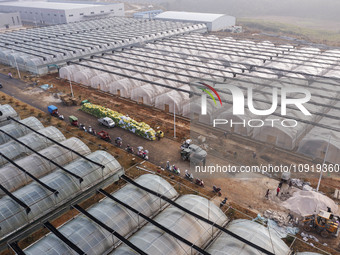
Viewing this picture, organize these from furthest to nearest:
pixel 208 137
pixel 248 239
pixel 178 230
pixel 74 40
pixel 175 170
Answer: pixel 74 40
pixel 208 137
pixel 175 170
pixel 178 230
pixel 248 239

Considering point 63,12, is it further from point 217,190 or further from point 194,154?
point 217,190

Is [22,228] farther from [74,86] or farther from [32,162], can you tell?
[74,86]

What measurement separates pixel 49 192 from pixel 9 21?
118 m

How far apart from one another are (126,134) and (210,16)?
82750 mm

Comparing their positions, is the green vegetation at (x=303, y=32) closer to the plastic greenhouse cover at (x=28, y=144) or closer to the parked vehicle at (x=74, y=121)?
the parked vehicle at (x=74, y=121)

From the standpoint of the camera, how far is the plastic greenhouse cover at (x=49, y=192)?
18719mm

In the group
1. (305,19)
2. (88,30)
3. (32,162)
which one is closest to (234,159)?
(32,162)

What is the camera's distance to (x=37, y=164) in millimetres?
24125

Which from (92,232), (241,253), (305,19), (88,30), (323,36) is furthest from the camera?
(305,19)

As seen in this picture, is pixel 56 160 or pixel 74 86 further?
pixel 74 86

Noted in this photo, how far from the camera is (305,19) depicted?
14625 centimetres

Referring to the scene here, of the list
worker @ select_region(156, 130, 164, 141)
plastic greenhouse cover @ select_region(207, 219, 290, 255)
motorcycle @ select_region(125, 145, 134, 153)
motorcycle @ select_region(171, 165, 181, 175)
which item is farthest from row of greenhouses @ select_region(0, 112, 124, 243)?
plastic greenhouse cover @ select_region(207, 219, 290, 255)

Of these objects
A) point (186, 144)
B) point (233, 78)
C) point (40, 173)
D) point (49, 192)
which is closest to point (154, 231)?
point (49, 192)

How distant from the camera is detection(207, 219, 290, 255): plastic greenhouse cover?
15.4 m
